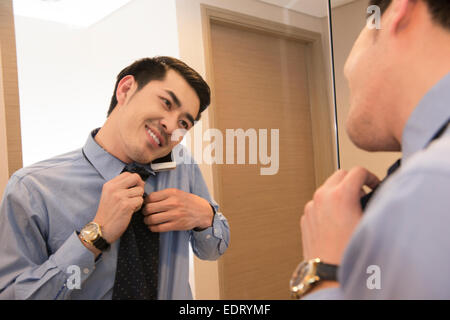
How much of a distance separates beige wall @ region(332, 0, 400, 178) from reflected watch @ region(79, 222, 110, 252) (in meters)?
0.59

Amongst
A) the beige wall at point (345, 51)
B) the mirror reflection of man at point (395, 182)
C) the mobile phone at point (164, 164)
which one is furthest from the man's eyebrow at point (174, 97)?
the beige wall at point (345, 51)

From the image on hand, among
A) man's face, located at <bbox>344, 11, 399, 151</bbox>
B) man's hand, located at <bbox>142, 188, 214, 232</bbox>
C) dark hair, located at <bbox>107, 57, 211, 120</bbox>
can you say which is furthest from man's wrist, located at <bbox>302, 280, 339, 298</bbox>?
dark hair, located at <bbox>107, 57, 211, 120</bbox>

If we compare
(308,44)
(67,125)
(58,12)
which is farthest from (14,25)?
(308,44)

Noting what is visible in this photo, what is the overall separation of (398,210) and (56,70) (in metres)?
0.71

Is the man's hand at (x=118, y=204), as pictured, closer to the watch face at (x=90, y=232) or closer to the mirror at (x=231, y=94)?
the watch face at (x=90, y=232)

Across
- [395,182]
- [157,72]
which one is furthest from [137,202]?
[395,182]

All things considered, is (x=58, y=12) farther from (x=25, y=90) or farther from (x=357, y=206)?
(x=357, y=206)

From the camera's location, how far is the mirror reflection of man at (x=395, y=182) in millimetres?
272

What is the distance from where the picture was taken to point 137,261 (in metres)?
0.66

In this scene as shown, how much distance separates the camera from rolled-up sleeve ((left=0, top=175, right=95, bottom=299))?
617 mm

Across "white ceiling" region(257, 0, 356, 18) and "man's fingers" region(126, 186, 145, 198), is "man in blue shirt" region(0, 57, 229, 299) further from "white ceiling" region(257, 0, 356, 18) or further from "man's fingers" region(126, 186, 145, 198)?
"white ceiling" region(257, 0, 356, 18)

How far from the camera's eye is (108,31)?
76cm

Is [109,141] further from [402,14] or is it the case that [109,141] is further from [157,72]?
[402,14]

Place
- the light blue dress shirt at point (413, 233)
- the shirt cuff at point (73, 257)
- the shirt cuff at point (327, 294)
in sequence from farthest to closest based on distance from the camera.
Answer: the shirt cuff at point (73, 257) < the shirt cuff at point (327, 294) < the light blue dress shirt at point (413, 233)
